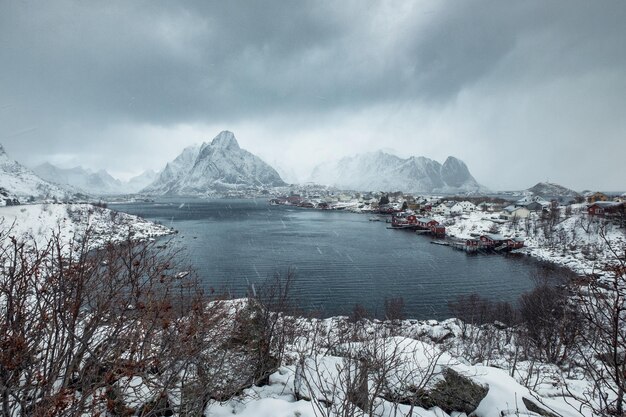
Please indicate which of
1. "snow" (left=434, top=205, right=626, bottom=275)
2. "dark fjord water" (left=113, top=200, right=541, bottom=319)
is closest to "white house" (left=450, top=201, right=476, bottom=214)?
"snow" (left=434, top=205, right=626, bottom=275)

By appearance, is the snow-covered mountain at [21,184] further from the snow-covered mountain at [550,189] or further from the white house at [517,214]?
the snow-covered mountain at [550,189]

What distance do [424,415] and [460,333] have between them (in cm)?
1232

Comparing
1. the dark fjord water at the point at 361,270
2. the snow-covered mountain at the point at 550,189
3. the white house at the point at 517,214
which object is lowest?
the dark fjord water at the point at 361,270

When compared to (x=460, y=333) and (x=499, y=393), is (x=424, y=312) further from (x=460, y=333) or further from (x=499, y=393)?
(x=499, y=393)

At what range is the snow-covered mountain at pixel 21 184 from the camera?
107250mm

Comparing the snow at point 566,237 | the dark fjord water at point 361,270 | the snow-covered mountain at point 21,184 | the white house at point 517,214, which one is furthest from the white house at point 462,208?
the snow-covered mountain at point 21,184

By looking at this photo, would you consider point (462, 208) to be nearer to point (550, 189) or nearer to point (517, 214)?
point (517, 214)

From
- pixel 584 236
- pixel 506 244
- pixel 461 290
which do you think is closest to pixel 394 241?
pixel 506 244

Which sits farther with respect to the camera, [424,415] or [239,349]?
[239,349]

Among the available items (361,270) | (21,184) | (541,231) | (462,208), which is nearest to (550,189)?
(462,208)

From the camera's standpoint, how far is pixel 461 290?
76.2 ft

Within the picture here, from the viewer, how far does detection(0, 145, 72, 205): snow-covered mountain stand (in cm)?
10725

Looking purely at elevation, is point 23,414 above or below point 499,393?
above

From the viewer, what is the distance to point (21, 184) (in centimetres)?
12288
